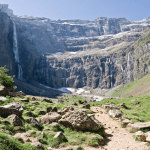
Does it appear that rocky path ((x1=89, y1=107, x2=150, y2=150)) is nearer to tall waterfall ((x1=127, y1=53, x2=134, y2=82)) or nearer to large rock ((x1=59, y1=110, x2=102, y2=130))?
large rock ((x1=59, y1=110, x2=102, y2=130))

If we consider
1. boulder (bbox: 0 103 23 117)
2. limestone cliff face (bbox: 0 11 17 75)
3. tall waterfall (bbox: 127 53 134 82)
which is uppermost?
limestone cliff face (bbox: 0 11 17 75)

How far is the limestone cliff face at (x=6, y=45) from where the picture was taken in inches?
5833

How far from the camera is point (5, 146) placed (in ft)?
20.5

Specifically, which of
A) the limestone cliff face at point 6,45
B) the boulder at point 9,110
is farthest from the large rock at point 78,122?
the limestone cliff face at point 6,45

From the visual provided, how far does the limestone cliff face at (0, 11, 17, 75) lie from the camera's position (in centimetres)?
14815

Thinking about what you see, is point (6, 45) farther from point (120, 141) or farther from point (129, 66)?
point (120, 141)

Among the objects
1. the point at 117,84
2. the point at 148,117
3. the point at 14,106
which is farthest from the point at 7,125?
the point at 117,84

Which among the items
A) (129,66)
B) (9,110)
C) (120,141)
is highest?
(9,110)

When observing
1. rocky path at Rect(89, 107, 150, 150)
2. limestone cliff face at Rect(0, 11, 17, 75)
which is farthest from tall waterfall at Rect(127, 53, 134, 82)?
rocky path at Rect(89, 107, 150, 150)

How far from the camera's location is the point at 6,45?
529ft

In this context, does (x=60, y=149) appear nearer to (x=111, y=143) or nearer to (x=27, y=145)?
(x=27, y=145)

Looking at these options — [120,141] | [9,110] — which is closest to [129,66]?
[120,141]

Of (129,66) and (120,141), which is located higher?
(120,141)

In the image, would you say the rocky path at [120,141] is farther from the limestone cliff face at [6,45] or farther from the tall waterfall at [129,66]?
the tall waterfall at [129,66]
